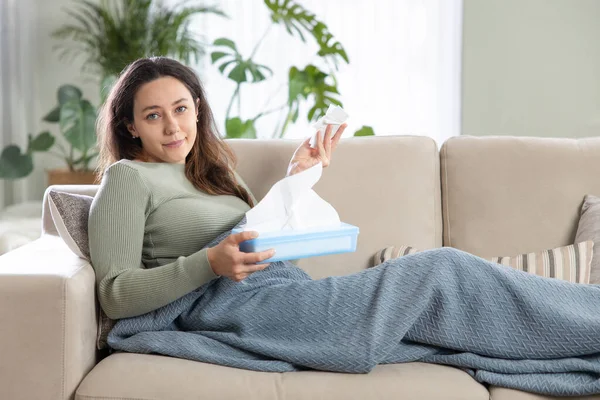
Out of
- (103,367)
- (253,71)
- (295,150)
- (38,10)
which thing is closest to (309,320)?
(103,367)

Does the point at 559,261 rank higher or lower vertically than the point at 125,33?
lower

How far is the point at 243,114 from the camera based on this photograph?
4293mm

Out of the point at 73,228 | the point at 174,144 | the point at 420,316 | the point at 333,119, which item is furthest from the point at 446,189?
the point at 73,228

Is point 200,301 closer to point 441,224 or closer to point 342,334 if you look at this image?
point 342,334

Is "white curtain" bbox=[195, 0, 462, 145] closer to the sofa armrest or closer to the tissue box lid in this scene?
the tissue box lid

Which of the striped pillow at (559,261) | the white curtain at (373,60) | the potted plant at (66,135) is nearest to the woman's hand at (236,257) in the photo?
the striped pillow at (559,261)

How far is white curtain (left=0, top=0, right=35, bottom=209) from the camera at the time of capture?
3.89 metres

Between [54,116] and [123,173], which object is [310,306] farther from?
[54,116]

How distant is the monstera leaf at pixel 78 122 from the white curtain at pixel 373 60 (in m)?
0.83

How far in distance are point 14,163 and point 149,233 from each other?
2158 millimetres

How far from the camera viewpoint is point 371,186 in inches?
83.2

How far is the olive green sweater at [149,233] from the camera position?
162 cm

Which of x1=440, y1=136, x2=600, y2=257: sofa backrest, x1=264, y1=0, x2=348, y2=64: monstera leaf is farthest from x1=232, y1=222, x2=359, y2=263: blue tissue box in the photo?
x1=264, y1=0, x2=348, y2=64: monstera leaf

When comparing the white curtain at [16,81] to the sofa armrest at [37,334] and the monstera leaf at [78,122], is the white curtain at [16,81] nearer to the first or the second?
the monstera leaf at [78,122]
